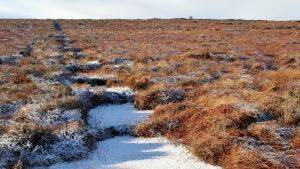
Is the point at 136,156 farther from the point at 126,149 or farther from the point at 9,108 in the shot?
the point at 9,108

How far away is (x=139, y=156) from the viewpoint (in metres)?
13.2

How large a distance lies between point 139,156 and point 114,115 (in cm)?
438

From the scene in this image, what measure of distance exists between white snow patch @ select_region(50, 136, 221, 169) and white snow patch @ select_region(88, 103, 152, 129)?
62.8 inches

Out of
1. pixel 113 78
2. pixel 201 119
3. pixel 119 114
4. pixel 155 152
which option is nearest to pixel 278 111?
pixel 201 119

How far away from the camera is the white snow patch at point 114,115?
53.1ft

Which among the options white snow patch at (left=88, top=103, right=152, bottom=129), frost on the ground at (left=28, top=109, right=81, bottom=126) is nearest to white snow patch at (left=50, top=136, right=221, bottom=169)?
white snow patch at (left=88, top=103, right=152, bottom=129)

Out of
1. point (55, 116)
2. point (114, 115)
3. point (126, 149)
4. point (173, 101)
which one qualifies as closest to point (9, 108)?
point (55, 116)

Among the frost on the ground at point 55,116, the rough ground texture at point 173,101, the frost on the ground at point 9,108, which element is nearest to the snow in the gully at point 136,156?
the rough ground texture at point 173,101

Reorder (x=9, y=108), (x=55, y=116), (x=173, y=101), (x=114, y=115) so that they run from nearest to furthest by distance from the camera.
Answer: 1. (x=55, y=116)
2. (x=9, y=108)
3. (x=114, y=115)
4. (x=173, y=101)

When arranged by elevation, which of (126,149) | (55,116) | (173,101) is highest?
(55,116)

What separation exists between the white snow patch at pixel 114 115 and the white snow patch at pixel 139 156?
1595 millimetres

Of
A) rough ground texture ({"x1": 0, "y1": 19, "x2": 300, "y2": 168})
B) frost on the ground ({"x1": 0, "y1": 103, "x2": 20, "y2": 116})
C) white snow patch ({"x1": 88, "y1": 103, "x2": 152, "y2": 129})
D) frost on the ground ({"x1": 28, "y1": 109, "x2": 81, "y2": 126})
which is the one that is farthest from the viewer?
frost on the ground ({"x1": 0, "y1": 103, "x2": 20, "y2": 116})

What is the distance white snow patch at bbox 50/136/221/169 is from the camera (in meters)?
12.3

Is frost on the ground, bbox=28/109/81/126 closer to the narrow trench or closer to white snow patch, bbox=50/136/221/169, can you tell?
the narrow trench
